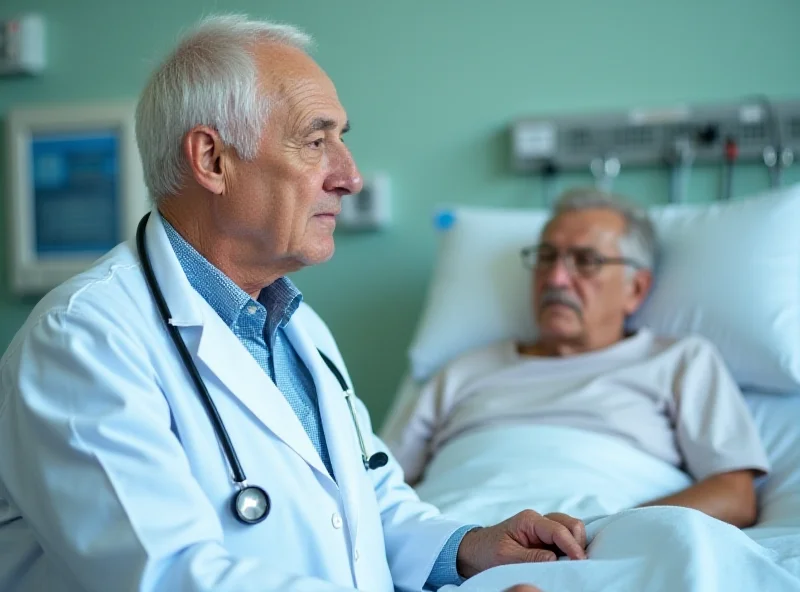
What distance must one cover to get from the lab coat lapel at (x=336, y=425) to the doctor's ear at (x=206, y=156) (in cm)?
24

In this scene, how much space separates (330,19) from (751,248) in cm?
133

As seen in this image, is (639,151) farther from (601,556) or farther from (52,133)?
(52,133)

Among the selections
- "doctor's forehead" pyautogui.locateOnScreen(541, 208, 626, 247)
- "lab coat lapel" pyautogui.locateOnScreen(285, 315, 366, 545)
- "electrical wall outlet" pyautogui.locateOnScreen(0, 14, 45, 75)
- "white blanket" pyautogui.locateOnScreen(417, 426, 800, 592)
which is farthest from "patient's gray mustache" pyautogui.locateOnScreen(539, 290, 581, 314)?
"electrical wall outlet" pyautogui.locateOnScreen(0, 14, 45, 75)

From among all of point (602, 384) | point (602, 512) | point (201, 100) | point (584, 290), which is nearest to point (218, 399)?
point (201, 100)

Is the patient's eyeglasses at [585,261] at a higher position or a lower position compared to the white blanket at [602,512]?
higher

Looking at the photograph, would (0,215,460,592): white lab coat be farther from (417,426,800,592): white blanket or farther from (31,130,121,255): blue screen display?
(31,130,121,255): blue screen display

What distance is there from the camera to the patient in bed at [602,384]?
1.74m

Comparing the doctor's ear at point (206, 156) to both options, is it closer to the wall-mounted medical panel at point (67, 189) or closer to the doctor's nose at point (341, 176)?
the doctor's nose at point (341, 176)

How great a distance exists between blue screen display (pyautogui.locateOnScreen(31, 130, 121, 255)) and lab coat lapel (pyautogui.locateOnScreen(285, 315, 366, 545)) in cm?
157

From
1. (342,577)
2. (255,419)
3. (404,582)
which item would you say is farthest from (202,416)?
(404,582)

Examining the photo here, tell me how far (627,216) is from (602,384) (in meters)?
0.43

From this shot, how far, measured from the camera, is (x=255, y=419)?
114 cm

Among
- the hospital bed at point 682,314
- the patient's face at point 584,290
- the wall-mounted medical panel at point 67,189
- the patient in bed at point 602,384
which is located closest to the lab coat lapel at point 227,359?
the hospital bed at point 682,314

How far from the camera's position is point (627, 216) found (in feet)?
6.91
